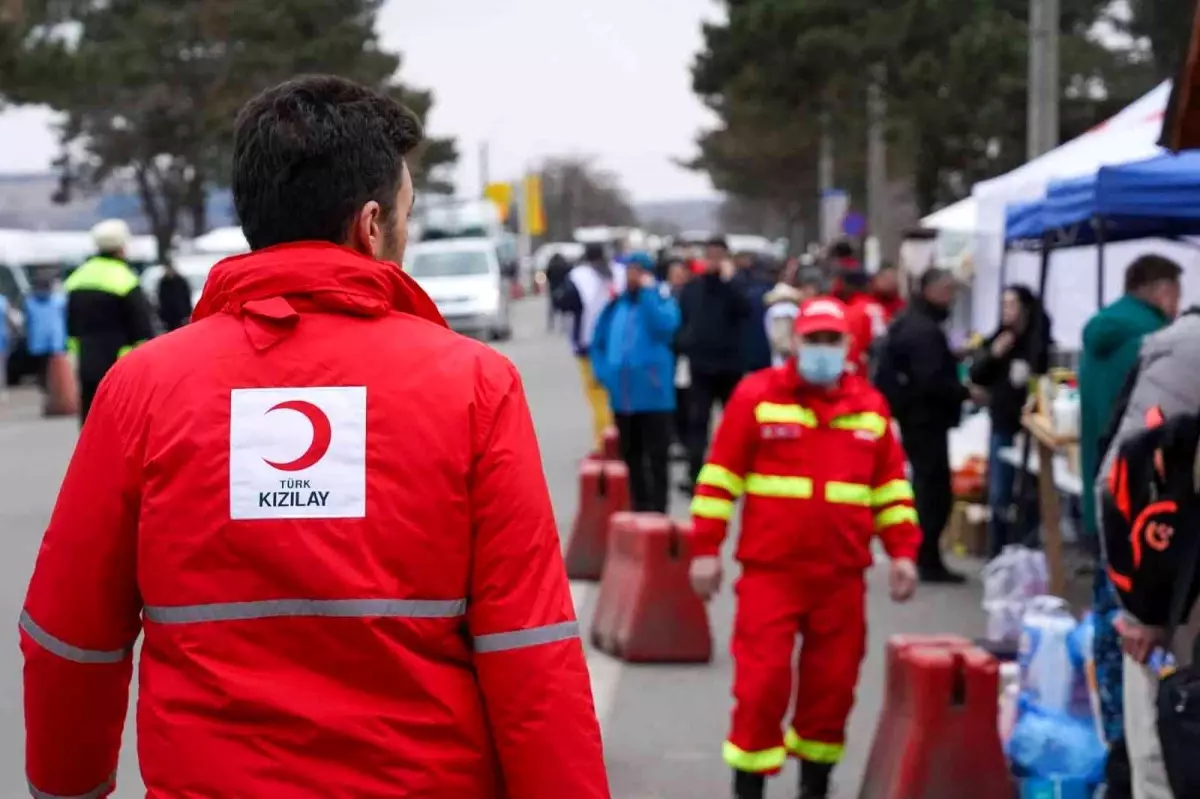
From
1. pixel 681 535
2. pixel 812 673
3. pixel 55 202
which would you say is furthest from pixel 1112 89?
pixel 55 202

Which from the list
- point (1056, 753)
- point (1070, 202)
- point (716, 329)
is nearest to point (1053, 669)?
point (1056, 753)

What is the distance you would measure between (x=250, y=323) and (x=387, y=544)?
14.1 inches

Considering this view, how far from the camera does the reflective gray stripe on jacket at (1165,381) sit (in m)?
5.10

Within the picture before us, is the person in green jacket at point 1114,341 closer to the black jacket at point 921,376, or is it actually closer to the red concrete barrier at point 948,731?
the red concrete barrier at point 948,731

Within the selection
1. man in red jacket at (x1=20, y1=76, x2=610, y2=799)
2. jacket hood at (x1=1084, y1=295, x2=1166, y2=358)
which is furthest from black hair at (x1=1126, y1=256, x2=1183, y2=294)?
man in red jacket at (x1=20, y1=76, x2=610, y2=799)

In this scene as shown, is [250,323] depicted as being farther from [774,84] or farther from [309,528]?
[774,84]

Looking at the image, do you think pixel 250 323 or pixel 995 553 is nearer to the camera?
pixel 250 323

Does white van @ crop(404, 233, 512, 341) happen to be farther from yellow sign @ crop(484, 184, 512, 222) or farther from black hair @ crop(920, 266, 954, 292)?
yellow sign @ crop(484, 184, 512, 222)

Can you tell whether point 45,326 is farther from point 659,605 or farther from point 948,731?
point 948,731

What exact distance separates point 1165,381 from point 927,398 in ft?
21.0

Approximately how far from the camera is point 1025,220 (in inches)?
413

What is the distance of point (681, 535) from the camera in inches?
371

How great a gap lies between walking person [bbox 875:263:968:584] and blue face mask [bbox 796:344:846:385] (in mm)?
5166

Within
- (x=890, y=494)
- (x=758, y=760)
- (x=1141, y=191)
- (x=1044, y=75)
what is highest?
(x=1044, y=75)
